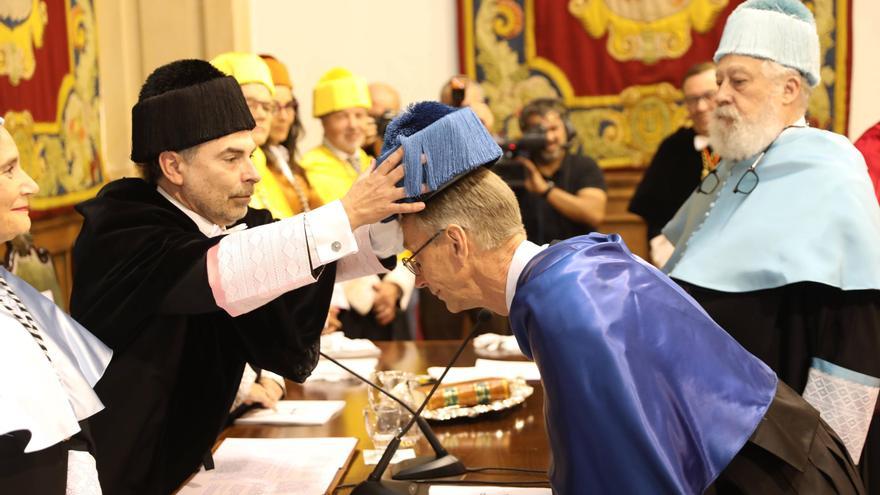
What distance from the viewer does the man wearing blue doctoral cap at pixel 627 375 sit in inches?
61.9

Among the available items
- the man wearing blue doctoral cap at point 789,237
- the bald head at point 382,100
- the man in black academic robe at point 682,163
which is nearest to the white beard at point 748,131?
the man wearing blue doctoral cap at point 789,237

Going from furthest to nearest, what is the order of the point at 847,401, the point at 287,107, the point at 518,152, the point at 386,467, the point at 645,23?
the point at 645,23 < the point at 518,152 < the point at 287,107 < the point at 847,401 < the point at 386,467

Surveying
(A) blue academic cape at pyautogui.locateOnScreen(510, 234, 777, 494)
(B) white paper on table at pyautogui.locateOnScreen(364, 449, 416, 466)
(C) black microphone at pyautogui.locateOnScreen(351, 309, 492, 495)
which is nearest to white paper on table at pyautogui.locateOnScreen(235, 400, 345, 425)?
(B) white paper on table at pyautogui.locateOnScreen(364, 449, 416, 466)

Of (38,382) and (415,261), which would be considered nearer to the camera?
(38,382)

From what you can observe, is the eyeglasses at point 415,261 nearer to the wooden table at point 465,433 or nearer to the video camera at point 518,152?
the wooden table at point 465,433

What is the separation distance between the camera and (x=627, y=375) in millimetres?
1583

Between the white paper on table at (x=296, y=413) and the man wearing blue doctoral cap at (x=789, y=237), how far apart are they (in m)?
1.09

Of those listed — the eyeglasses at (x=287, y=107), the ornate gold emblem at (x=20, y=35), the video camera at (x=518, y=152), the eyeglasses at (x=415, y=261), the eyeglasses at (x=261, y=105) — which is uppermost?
the ornate gold emblem at (x=20, y=35)

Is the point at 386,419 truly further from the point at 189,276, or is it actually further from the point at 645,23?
the point at 645,23

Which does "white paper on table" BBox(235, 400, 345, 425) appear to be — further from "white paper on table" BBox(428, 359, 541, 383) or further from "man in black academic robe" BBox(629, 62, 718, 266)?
"man in black academic robe" BBox(629, 62, 718, 266)

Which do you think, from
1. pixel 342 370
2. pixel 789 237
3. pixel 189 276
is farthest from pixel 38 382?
pixel 789 237

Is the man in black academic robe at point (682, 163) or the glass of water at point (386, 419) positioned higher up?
the man in black academic robe at point (682, 163)

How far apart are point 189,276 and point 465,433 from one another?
2.69 ft

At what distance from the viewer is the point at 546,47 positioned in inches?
245
